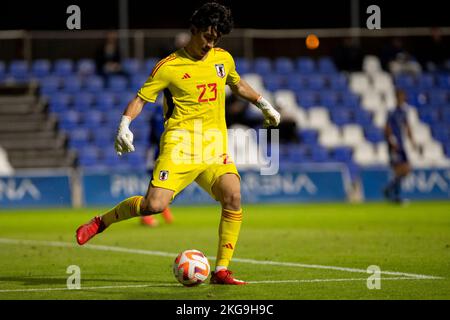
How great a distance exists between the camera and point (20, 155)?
78.7ft

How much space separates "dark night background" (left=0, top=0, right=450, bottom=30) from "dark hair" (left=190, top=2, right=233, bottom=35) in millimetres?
20069

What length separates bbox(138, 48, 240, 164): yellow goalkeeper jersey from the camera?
336 inches

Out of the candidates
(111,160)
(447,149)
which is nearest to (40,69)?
(111,160)

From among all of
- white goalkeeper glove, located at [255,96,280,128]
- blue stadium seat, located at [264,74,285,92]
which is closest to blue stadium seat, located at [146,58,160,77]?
blue stadium seat, located at [264,74,285,92]

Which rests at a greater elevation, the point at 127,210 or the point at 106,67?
the point at 106,67

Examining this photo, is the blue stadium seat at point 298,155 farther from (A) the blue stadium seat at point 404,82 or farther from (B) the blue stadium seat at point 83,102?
(B) the blue stadium seat at point 83,102

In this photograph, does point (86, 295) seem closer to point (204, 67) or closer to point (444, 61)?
point (204, 67)

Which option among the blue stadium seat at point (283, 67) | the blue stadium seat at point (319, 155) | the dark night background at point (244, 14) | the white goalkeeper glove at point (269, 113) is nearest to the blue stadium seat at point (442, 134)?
the blue stadium seat at point (319, 155)

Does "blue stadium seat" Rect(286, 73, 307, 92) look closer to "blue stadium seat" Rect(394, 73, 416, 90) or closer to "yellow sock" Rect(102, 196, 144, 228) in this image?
"blue stadium seat" Rect(394, 73, 416, 90)

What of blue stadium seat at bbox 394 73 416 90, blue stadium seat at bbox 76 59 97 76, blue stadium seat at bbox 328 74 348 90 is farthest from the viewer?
blue stadium seat at bbox 394 73 416 90

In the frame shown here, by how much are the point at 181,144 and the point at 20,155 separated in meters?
16.1

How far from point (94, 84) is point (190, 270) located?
18.9 metres

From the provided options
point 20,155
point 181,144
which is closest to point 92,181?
point 20,155
